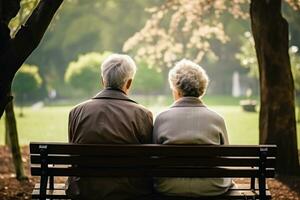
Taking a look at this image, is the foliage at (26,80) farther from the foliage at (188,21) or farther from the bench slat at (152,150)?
the bench slat at (152,150)

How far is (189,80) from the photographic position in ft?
14.3

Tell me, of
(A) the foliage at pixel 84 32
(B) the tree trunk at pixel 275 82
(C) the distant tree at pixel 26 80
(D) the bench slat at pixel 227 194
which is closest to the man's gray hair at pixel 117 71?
(D) the bench slat at pixel 227 194

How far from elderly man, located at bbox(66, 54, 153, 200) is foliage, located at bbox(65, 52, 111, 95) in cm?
3196

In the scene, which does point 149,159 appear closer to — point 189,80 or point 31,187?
point 189,80

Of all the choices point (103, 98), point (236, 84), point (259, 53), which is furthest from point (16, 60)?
point (236, 84)

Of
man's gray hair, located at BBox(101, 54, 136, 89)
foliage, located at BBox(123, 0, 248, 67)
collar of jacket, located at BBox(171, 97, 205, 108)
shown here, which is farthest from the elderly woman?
foliage, located at BBox(123, 0, 248, 67)

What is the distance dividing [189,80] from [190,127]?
36cm

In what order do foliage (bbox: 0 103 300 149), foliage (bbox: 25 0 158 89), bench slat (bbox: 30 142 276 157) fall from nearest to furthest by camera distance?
bench slat (bbox: 30 142 276 157)
foliage (bbox: 0 103 300 149)
foliage (bbox: 25 0 158 89)

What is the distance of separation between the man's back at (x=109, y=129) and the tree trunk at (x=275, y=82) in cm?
480

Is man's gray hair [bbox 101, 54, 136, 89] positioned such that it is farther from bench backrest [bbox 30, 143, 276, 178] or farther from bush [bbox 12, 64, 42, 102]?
bush [bbox 12, 64, 42, 102]

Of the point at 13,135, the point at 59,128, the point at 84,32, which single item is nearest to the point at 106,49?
the point at 84,32

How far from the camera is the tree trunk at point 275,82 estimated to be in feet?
28.5

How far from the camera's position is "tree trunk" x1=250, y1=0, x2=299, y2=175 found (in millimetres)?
8695

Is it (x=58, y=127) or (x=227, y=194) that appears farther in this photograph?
(x=58, y=127)
